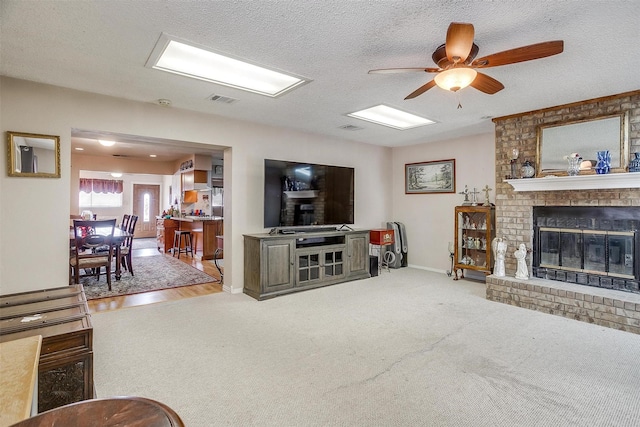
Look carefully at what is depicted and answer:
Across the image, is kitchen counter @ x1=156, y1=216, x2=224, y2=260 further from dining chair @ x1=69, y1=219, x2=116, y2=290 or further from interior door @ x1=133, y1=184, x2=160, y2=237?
interior door @ x1=133, y1=184, x2=160, y2=237

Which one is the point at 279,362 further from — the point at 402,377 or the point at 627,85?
the point at 627,85

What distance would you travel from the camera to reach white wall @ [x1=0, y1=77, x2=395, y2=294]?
3.04 meters

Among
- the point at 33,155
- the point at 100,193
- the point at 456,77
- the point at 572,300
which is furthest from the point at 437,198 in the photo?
the point at 100,193

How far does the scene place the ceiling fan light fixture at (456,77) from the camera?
2.24 meters

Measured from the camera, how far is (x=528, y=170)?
398 cm

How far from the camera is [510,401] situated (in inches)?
77.4

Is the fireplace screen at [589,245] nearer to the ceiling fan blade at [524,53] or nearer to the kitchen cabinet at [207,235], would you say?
the ceiling fan blade at [524,53]

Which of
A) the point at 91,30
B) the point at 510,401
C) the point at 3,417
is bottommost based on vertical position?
the point at 510,401

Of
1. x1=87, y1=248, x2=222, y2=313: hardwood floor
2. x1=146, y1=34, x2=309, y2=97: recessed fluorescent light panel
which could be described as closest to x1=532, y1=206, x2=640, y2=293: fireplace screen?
x1=146, y1=34, x2=309, y2=97: recessed fluorescent light panel

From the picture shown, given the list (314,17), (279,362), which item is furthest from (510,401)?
(314,17)

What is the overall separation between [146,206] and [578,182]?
40.1 feet

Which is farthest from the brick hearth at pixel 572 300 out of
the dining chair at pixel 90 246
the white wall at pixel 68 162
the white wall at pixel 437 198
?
the dining chair at pixel 90 246

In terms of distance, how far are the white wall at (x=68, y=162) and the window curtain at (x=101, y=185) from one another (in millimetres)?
8439

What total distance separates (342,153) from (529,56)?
3784mm
